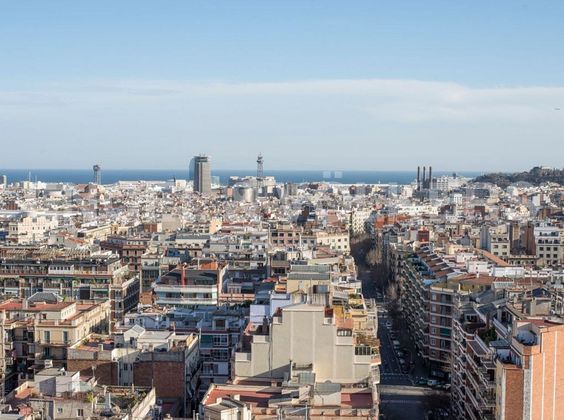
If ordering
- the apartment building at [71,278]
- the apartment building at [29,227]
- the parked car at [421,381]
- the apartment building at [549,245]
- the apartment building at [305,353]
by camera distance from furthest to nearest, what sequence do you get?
1. the apartment building at [29,227]
2. the apartment building at [549,245]
3. the apartment building at [71,278]
4. the parked car at [421,381]
5. the apartment building at [305,353]

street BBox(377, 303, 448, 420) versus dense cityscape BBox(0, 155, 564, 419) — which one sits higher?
dense cityscape BBox(0, 155, 564, 419)

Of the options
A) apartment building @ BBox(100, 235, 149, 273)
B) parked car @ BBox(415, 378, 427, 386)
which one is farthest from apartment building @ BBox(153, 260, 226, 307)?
apartment building @ BBox(100, 235, 149, 273)

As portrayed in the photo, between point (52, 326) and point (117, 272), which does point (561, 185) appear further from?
point (52, 326)

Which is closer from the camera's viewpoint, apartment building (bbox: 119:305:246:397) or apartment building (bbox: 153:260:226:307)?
apartment building (bbox: 119:305:246:397)

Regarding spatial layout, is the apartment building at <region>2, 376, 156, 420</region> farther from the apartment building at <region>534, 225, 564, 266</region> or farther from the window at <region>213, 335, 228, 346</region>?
the apartment building at <region>534, 225, 564, 266</region>

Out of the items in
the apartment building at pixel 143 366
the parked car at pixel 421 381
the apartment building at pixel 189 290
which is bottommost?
the parked car at pixel 421 381

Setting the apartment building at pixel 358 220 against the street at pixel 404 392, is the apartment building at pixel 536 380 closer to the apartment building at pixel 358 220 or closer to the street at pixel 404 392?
the street at pixel 404 392

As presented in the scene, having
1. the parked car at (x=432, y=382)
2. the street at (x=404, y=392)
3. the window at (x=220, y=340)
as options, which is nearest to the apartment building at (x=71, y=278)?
the window at (x=220, y=340)

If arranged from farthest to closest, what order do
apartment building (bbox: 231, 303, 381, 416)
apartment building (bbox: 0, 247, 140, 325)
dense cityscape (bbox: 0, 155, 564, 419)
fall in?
apartment building (bbox: 0, 247, 140, 325)
apartment building (bbox: 231, 303, 381, 416)
dense cityscape (bbox: 0, 155, 564, 419)
